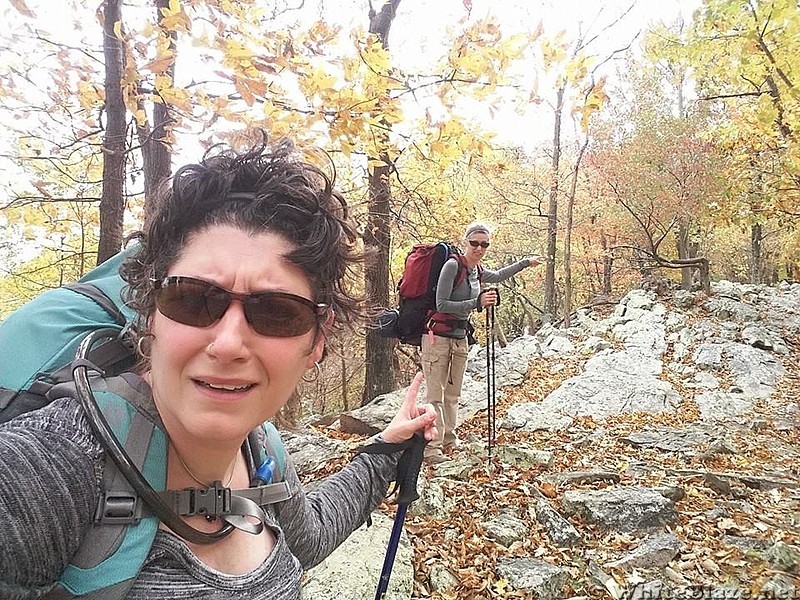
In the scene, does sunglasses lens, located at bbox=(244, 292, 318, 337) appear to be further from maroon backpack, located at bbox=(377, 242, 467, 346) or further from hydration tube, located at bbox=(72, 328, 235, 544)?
maroon backpack, located at bbox=(377, 242, 467, 346)

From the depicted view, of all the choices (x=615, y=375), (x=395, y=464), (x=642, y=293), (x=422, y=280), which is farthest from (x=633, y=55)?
(x=395, y=464)

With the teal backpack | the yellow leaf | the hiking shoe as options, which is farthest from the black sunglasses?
the hiking shoe

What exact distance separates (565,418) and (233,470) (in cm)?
722

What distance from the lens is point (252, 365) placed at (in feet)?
3.97

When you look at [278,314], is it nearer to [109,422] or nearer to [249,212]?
[249,212]

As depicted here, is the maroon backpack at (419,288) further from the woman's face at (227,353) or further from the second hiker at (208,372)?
the woman's face at (227,353)

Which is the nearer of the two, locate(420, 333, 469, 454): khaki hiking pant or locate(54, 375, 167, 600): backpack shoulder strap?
locate(54, 375, 167, 600): backpack shoulder strap

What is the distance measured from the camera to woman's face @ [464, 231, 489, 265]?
5.08m

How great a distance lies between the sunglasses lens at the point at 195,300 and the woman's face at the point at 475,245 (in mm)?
4076

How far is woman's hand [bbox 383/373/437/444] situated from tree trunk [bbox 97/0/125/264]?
9.65 feet

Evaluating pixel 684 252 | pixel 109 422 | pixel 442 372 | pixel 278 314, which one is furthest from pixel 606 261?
pixel 109 422

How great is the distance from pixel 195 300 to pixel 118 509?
1.50 feet

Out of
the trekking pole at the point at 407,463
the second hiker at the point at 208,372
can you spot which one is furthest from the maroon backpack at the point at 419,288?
the second hiker at the point at 208,372

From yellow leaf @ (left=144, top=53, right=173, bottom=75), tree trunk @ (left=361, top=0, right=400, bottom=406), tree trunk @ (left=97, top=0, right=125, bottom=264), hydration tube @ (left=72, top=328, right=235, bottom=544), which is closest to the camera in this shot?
hydration tube @ (left=72, top=328, right=235, bottom=544)
